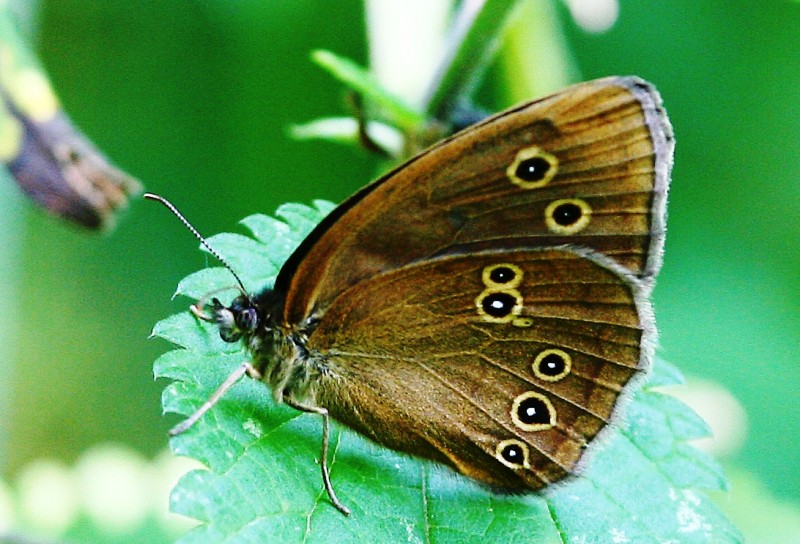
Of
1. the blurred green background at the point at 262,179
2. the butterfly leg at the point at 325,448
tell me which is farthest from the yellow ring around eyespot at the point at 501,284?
the blurred green background at the point at 262,179

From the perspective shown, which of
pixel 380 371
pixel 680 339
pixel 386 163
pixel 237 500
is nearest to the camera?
pixel 237 500

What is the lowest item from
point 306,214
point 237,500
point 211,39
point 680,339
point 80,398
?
point 680,339

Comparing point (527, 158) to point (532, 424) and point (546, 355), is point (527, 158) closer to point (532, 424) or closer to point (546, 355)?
point (546, 355)

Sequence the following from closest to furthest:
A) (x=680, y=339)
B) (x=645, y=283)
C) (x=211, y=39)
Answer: (x=645, y=283) < (x=680, y=339) < (x=211, y=39)

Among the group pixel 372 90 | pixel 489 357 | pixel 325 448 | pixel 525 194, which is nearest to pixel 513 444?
pixel 489 357

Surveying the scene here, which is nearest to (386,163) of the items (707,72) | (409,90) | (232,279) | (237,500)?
(409,90)

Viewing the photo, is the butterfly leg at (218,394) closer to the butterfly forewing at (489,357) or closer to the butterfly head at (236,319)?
the butterfly head at (236,319)

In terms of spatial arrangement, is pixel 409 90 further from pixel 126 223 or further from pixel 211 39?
pixel 126 223
